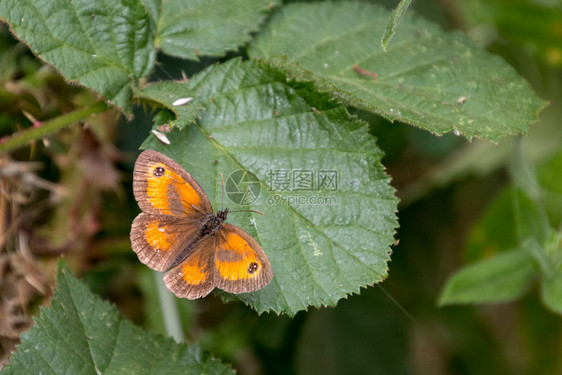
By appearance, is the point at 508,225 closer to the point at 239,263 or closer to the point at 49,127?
the point at 239,263

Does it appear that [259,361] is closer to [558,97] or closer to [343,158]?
[343,158]

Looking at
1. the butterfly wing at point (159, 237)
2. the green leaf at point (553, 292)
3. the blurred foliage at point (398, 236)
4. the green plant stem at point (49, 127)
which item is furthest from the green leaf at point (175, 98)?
the green leaf at point (553, 292)

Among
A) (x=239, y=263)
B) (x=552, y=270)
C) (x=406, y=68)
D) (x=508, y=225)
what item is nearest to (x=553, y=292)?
(x=552, y=270)

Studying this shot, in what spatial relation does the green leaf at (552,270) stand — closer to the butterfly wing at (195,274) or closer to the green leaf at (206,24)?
the butterfly wing at (195,274)

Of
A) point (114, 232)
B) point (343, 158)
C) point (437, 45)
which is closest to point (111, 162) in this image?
point (114, 232)

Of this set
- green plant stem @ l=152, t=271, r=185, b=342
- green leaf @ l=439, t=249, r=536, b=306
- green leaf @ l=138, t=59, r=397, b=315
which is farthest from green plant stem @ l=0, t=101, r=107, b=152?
green leaf @ l=439, t=249, r=536, b=306
